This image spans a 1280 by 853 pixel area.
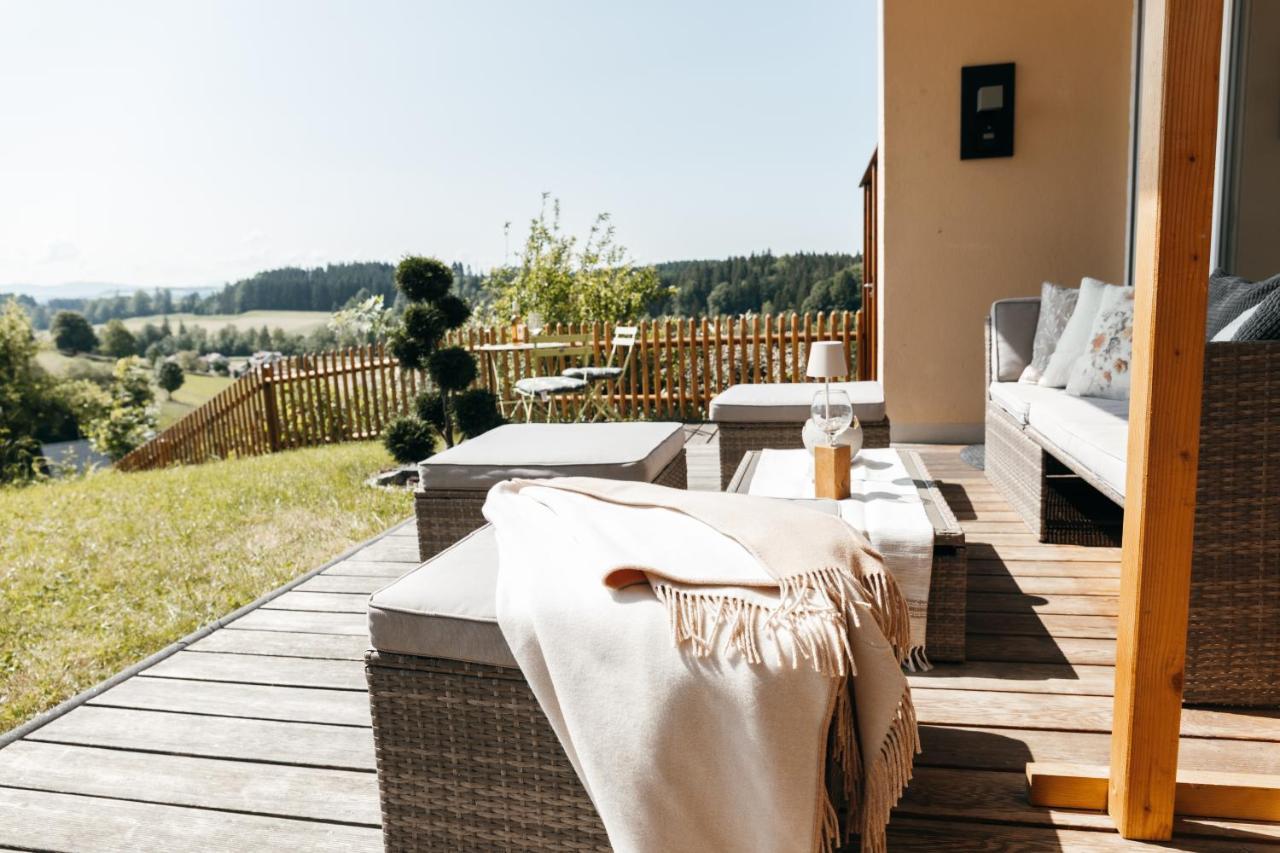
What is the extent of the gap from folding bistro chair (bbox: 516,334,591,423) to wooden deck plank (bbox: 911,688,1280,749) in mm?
4293

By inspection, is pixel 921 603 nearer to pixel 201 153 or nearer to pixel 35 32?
pixel 201 153

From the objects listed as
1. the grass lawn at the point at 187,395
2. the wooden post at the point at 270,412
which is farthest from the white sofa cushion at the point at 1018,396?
the grass lawn at the point at 187,395

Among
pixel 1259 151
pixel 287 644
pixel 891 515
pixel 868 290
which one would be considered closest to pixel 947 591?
pixel 891 515

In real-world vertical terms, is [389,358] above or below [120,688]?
above

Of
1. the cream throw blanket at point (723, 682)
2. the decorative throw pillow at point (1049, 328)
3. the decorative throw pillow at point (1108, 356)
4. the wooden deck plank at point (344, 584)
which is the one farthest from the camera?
the decorative throw pillow at point (1049, 328)

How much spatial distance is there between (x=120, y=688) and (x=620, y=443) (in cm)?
163

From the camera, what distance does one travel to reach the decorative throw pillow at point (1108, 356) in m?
3.39

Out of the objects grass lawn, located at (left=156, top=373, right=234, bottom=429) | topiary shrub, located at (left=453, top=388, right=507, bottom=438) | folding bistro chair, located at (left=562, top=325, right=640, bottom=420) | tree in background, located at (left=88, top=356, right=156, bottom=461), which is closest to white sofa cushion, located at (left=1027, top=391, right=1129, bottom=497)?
topiary shrub, located at (left=453, top=388, right=507, bottom=438)

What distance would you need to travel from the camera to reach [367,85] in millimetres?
21547

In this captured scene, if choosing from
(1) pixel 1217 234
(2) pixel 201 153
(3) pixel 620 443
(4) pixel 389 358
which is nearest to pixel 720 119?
(4) pixel 389 358

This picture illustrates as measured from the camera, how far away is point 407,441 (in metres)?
5.38

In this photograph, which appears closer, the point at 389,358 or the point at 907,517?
the point at 907,517

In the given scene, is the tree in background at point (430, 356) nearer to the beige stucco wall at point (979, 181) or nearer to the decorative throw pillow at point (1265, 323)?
the beige stucco wall at point (979, 181)

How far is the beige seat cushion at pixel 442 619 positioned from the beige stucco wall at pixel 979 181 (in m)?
4.40
